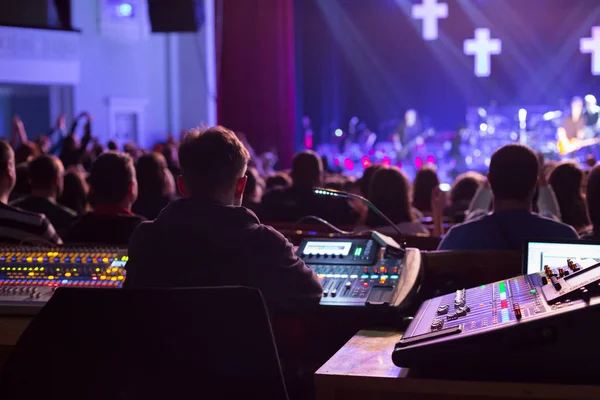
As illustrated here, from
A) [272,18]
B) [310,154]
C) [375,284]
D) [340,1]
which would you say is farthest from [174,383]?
[340,1]

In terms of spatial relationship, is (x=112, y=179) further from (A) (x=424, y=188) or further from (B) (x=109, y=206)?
(A) (x=424, y=188)

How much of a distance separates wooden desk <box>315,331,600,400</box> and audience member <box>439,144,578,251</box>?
119 centimetres

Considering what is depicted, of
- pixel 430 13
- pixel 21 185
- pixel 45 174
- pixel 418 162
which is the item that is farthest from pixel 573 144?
pixel 45 174

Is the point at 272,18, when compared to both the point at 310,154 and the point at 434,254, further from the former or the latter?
the point at 434,254

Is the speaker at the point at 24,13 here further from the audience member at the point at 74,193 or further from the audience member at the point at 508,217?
the audience member at the point at 508,217

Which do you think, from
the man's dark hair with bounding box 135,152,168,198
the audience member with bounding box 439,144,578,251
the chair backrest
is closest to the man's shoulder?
the audience member with bounding box 439,144,578,251

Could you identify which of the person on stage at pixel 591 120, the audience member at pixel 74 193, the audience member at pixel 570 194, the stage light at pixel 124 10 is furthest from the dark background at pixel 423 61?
the audience member at pixel 570 194

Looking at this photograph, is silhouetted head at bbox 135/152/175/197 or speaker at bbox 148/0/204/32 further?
speaker at bbox 148/0/204/32

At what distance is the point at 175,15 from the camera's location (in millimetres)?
6879

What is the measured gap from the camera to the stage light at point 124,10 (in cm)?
1102

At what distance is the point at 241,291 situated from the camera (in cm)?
110

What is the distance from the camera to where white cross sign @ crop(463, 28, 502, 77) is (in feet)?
37.4

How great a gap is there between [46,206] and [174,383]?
2.83m

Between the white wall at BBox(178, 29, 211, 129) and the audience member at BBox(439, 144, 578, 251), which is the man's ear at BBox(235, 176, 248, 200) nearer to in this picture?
the audience member at BBox(439, 144, 578, 251)
